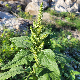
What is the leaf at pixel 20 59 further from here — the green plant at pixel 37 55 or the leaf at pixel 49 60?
the leaf at pixel 49 60

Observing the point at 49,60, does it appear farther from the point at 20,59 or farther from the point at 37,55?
the point at 20,59

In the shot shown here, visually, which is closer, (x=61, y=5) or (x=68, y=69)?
(x=68, y=69)

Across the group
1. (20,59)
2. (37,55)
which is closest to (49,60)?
(37,55)

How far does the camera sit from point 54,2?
41.5 ft

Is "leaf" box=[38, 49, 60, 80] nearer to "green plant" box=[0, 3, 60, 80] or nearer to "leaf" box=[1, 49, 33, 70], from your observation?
"green plant" box=[0, 3, 60, 80]

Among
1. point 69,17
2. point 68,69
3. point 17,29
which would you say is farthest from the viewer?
point 69,17

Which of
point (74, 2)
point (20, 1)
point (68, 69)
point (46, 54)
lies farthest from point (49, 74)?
point (74, 2)

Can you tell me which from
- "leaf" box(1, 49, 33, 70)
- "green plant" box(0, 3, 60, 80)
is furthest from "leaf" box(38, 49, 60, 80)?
"leaf" box(1, 49, 33, 70)

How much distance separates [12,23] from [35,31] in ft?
13.0

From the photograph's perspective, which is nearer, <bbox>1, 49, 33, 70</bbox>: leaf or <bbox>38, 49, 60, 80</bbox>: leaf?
<bbox>38, 49, 60, 80</bbox>: leaf

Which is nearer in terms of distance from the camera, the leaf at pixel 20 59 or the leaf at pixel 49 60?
the leaf at pixel 49 60

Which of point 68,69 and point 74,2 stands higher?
point 74,2

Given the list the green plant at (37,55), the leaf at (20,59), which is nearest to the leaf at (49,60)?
the green plant at (37,55)

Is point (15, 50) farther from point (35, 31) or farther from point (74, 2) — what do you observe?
point (74, 2)
